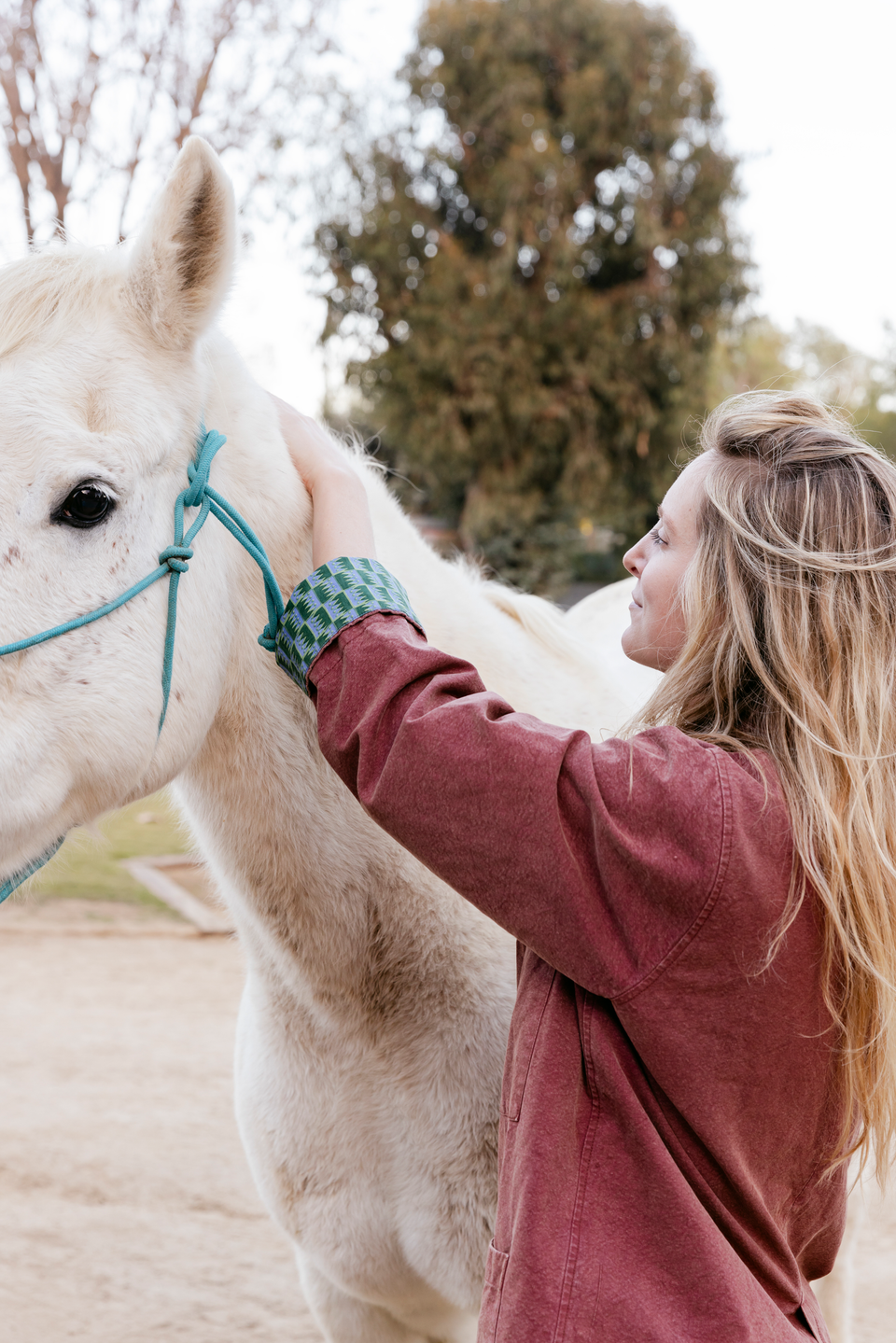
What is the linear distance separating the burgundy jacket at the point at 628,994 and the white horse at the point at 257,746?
14.7 inches

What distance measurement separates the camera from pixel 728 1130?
3.40 feet

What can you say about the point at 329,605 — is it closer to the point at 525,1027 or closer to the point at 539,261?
the point at 525,1027

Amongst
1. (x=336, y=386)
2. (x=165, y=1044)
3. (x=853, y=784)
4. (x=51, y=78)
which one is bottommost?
(x=165, y=1044)

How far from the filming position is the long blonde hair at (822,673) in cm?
105

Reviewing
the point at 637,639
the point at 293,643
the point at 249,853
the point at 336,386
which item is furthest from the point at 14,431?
the point at 336,386

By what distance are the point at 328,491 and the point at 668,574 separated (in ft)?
1.62

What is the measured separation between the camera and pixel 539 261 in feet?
57.1

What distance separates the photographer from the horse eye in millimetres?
1224

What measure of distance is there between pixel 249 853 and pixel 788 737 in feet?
2.65

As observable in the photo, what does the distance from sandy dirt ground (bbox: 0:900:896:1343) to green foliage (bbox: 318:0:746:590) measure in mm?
12415

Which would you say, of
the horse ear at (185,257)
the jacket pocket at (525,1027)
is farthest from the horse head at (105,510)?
the jacket pocket at (525,1027)

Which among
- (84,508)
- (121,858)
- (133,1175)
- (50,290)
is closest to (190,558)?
(84,508)

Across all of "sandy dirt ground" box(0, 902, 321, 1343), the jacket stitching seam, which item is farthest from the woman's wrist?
"sandy dirt ground" box(0, 902, 321, 1343)

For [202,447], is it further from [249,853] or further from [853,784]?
[853,784]
